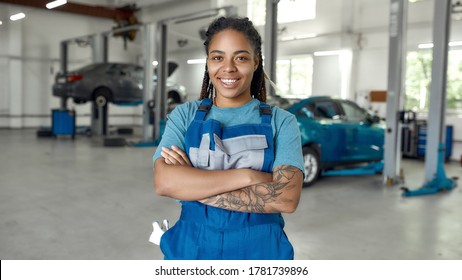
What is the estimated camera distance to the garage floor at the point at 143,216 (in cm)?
337

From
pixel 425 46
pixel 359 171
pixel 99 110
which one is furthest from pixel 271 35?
pixel 99 110

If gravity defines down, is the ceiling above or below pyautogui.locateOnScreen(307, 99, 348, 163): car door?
above

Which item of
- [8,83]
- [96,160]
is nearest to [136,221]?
[96,160]

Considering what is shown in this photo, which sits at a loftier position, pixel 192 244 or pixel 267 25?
pixel 267 25

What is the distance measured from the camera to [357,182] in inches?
252

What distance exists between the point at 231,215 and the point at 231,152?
0.63 feet

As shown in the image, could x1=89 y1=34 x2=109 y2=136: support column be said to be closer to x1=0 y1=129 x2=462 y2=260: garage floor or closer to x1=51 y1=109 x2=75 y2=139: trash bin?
x1=51 y1=109 x2=75 y2=139: trash bin

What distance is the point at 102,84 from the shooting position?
11203 millimetres

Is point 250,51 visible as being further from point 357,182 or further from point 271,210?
point 357,182

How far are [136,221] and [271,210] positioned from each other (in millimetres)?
3020

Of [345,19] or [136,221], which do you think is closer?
[136,221]

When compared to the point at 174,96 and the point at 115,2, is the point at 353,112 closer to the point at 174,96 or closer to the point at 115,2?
the point at 174,96

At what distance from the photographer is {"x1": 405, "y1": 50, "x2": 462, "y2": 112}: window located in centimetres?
948

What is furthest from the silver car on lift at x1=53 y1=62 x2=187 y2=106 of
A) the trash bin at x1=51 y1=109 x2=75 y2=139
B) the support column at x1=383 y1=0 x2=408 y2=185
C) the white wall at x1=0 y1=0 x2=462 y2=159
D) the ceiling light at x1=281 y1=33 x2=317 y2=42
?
the support column at x1=383 y1=0 x2=408 y2=185
